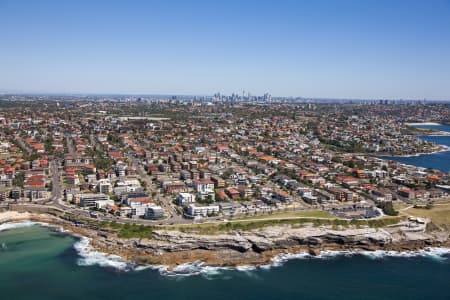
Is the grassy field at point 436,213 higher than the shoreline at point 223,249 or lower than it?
higher

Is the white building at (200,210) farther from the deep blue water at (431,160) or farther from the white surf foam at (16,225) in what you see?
the deep blue water at (431,160)

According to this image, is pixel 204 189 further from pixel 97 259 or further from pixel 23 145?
pixel 23 145

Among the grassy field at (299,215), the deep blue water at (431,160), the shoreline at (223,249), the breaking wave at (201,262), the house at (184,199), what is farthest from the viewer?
the deep blue water at (431,160)

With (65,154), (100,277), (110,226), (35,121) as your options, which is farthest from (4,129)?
(100,277)

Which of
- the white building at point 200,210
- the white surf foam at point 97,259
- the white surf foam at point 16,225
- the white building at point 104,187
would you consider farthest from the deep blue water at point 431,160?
the white surf foam at point 16,225

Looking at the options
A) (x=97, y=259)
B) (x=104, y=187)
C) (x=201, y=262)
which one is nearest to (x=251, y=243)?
(x=201, y=262)

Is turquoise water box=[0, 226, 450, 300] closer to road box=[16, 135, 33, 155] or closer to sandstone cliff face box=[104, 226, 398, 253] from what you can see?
sandstone cliff face box=[104, 226, 398, 253]

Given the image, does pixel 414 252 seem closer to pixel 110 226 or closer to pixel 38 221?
pixel 110 226
